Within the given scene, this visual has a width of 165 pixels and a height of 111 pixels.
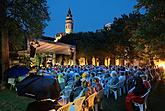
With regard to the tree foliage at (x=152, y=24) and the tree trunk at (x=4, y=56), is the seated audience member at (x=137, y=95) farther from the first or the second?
the tree trunk at (x=4, y=56)

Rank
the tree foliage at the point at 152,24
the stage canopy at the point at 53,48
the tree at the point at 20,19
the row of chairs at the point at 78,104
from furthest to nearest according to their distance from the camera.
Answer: the stage canopy at the point at 53,48, the tree at the point at 20,19, the tree foliage at the point at 152,24, the row of chairs at the point at 78,104

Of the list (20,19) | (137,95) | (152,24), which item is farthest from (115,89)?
(20,19)

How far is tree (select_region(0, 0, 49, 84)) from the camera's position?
22406 millimetres

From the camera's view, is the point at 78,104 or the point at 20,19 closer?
the point at 78,104

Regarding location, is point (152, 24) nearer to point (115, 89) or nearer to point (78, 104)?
point (115, 89)

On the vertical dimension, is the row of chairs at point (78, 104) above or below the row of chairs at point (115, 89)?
above

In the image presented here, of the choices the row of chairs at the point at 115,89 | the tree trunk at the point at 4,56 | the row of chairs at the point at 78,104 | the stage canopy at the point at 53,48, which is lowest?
the row of chairs at the point at 115,89

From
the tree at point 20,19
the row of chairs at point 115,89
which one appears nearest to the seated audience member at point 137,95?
the row of chairs at point 115,89

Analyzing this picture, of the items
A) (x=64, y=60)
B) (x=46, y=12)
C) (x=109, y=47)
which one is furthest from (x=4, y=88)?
(x=109, y=47)

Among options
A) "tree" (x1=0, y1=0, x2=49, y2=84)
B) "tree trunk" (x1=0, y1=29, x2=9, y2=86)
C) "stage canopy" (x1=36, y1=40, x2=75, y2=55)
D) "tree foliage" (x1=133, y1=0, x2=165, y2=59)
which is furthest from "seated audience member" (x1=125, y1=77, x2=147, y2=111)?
"stage canopy" (x1=36, y1=40, x2=75, y2=55)

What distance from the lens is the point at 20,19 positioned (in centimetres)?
2288

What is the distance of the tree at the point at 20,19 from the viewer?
882 inches

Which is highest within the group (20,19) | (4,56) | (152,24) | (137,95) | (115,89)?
(20,19)

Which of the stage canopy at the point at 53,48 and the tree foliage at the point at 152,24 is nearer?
the tree foliage at the point at 152,24
